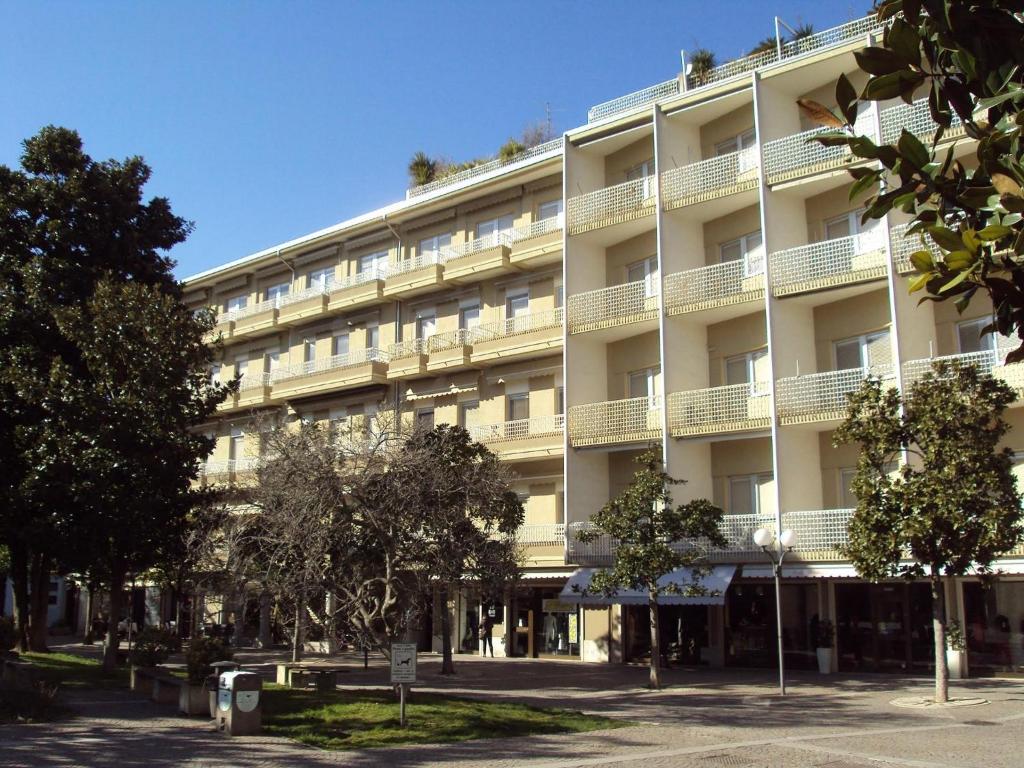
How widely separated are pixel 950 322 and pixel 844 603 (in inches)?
314

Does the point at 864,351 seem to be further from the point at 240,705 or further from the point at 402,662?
the point at 240,705

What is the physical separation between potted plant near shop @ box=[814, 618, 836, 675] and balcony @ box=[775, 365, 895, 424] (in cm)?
563

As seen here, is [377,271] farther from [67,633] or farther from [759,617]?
[67,633]

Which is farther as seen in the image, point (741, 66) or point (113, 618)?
point (741, 66)

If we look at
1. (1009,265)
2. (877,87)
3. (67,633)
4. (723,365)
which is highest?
(723,365)

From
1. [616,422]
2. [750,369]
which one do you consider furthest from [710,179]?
[616,422]

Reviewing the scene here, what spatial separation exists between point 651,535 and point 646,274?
12.3m

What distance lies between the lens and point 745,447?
29281 mm

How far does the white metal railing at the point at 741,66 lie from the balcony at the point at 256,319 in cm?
1588

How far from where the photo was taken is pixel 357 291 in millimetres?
38469

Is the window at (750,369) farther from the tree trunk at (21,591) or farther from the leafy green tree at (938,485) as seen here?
the tree trunk at (21,591)

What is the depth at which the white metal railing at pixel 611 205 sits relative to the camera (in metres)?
31.2

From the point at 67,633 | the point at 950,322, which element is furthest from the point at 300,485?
the point at 67,633

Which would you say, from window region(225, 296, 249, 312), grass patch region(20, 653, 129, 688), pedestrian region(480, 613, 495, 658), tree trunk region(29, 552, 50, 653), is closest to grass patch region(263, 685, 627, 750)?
grass patch region(20, 653, 129, 688)
